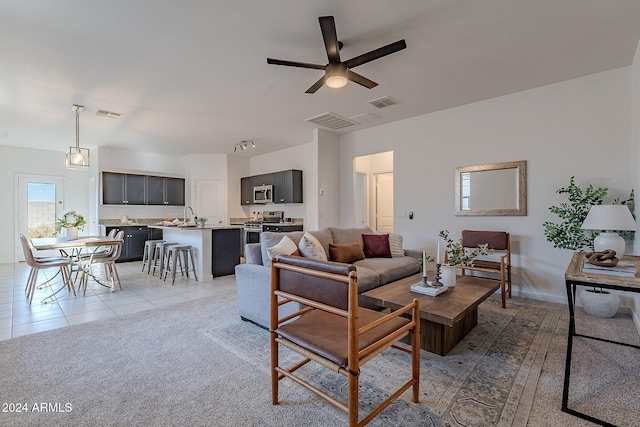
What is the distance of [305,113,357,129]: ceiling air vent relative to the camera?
15.7 ft

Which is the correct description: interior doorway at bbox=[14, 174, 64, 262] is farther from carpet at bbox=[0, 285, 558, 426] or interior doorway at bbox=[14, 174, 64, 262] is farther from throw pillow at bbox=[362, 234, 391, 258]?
throw pillow at bbox=[362, 234, 391, 258]

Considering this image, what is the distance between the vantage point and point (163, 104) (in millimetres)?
4172

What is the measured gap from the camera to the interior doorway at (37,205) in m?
6.62

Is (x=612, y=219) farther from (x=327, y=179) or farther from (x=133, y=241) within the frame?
(x=133, y=241)

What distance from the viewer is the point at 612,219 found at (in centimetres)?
260

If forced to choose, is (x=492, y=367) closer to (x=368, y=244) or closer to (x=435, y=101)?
(x=368, y=244)

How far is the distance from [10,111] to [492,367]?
6.73m

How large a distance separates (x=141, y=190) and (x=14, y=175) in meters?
2.50

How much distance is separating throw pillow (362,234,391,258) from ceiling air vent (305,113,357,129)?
2055mm

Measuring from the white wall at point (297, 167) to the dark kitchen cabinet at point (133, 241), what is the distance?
2.78m

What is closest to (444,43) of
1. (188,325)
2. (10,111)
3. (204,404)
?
(204,404)

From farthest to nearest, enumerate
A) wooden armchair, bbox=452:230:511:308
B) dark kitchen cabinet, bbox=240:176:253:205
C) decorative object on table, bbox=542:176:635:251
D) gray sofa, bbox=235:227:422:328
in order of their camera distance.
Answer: dark kitchen cabinet, bbox=240:176:253:205, wooden armchair, bbox=452:230:511:308, decorative object on table, bbox=542:176:635:251, gray sofa, bbox=235:227:422:328

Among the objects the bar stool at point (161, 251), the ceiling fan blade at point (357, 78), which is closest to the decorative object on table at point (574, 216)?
the ceiling fan blade at point (357, 78)

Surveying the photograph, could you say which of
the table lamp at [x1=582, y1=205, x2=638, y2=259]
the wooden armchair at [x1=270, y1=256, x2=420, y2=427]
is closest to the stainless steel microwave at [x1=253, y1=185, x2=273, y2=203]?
the wooden armchair at [x1=270, y1=256, x2=420, y2=427]
